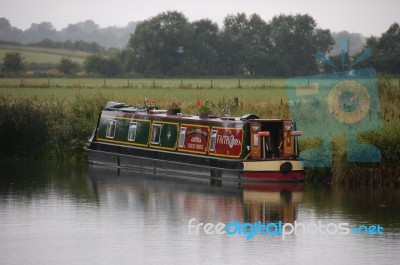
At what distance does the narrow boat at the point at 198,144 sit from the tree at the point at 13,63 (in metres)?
39.2

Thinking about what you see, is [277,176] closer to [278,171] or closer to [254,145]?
[278,171]

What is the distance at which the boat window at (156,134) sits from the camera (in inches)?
1129

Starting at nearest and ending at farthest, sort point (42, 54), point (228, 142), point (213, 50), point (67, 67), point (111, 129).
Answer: point (228, 142) < point (111, 129) < point (67, 67) < point (213, 50) < point (42, 54)

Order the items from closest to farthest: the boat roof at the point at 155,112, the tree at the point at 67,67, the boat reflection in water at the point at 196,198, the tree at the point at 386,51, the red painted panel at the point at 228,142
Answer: the boat reflection in water at the point at 196,198, the red painted panel at the point at 228,142, the boat roof at the point at 155,112, the tree at the point at 386,51, the tree at the point at 67,67

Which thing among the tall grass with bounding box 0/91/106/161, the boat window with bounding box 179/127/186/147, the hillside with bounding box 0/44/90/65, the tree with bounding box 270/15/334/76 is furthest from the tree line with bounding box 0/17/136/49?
the boat window with bounding box 179/127/186/147

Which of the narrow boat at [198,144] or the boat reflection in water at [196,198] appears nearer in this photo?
the boat reflection in water at [196,198]

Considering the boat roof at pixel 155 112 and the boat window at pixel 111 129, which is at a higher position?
the boat roof at pixel 155 112

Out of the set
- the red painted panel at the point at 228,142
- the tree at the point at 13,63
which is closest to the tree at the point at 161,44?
the tree at the point at 13,63

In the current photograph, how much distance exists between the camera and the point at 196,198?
24.1m

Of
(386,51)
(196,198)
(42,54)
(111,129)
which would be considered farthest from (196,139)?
(42,54)

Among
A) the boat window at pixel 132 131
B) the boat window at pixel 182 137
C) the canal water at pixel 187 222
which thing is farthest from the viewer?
the boat window at pixel 132 131

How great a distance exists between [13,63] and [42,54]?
1492 centimetres

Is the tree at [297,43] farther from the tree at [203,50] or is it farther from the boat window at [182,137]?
the boat window at [182,137]

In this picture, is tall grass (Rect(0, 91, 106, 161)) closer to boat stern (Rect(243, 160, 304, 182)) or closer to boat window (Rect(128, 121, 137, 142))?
boat window (Rect(128, 121, 137, 142))
